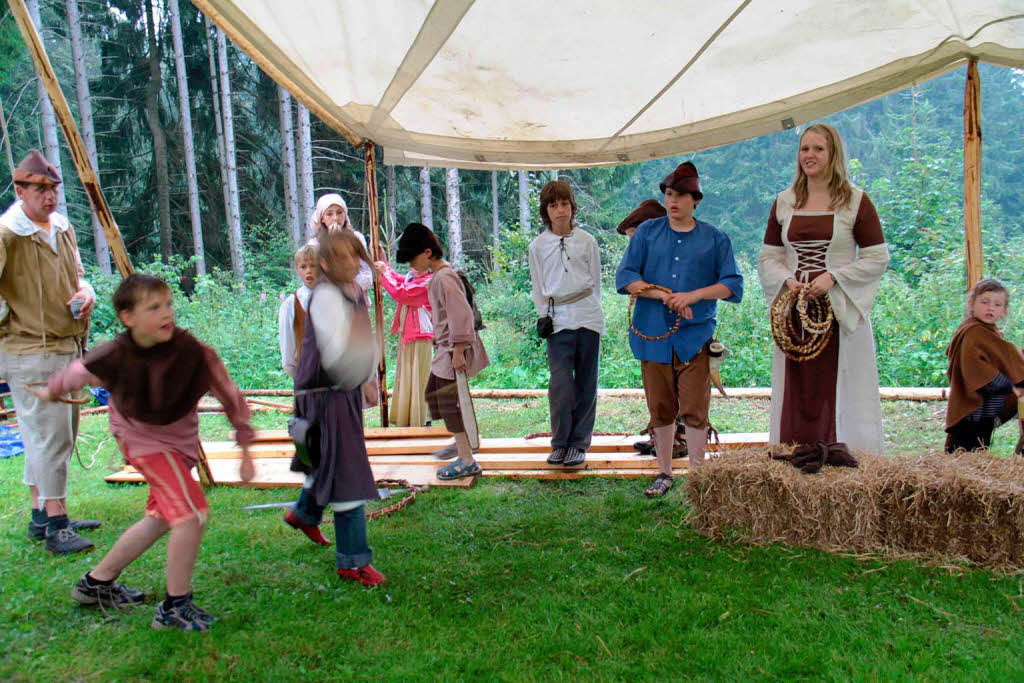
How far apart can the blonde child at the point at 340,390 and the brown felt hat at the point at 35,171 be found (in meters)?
1.73

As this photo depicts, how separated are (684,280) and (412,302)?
2.75 meters

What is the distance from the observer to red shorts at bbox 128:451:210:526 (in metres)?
2.92

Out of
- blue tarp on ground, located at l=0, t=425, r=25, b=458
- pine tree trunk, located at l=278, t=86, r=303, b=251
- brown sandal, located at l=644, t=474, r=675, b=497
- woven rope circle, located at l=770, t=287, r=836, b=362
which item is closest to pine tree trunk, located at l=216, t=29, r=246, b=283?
pine tree trunk, located at l=278, t=86, r=303, b=251

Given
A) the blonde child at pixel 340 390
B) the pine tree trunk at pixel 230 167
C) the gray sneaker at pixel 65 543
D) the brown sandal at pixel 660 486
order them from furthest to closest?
the pine tree trunk at pixel 230 167 < the brown sandal at pixel 660 486 < the gray sneaker at pixel 65 543 < the blonde child at pixel 340 390

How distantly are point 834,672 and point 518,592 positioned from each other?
4.31 ft

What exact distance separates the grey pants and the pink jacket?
291 centimetres

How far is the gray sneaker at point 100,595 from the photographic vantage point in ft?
10.4

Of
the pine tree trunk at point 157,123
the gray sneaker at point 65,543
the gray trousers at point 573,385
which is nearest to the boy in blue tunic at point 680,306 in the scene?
the gray trousers at point 573,385

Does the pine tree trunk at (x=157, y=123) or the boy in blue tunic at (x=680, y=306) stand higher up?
the pine tree trunk at (x=157, y=123)

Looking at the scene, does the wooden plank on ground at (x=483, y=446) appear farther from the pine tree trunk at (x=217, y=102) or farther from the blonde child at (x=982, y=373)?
the pine tree trunk at (x=217, y=102)

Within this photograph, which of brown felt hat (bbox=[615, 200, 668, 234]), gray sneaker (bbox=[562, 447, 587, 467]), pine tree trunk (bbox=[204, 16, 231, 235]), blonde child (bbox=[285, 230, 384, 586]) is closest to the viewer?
blonde child (bbox=[285, 230, 384, 586])

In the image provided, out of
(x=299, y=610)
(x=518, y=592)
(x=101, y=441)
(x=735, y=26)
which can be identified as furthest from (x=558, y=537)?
(x=101, y=441)

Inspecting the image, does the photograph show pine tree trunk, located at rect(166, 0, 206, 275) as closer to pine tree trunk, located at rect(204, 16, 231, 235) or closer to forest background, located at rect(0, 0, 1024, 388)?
forest background, located at rect(0, 0, 1024, 388)

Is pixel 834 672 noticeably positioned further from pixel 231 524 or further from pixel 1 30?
pixel 1 30
